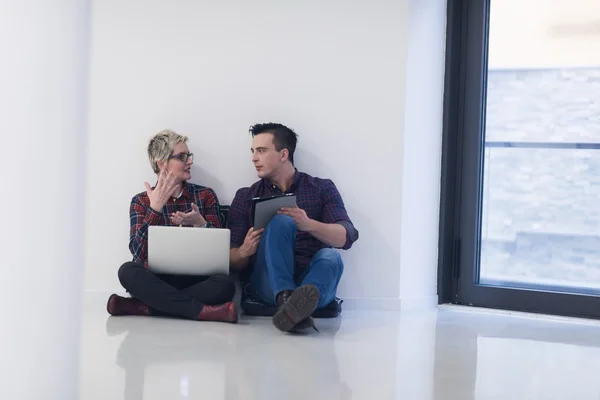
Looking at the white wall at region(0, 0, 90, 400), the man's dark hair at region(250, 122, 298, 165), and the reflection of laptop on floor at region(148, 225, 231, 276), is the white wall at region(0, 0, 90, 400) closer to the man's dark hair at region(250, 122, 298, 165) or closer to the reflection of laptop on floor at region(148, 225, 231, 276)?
the reflection of laptop on floor at region(148, 225, 231, 276)

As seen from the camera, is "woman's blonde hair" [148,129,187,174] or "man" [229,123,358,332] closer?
"man" [229,123,358,332]

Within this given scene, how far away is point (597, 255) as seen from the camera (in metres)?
4.04

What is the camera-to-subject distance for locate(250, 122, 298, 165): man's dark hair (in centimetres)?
399

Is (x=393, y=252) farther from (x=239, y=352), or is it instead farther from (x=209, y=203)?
(x=239, y=352)

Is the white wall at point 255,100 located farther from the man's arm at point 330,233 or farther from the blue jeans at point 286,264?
the blue jeans at point 286,264

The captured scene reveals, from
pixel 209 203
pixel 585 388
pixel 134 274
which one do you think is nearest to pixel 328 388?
pixel 585 388

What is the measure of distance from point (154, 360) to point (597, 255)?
265 cm

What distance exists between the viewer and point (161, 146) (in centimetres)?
398

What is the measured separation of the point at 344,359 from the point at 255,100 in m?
1.96

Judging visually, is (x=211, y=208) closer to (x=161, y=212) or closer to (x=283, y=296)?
(x=161, y=212)

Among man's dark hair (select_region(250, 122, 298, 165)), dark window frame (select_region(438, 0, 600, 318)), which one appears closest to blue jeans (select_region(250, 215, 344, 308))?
man's dark hair (select_region(250, 122, 298, 165))

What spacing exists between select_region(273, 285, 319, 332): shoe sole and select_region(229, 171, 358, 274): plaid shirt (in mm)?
687

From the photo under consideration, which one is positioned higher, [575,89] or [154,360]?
[575,89]

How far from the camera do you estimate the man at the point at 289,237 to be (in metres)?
3.34
